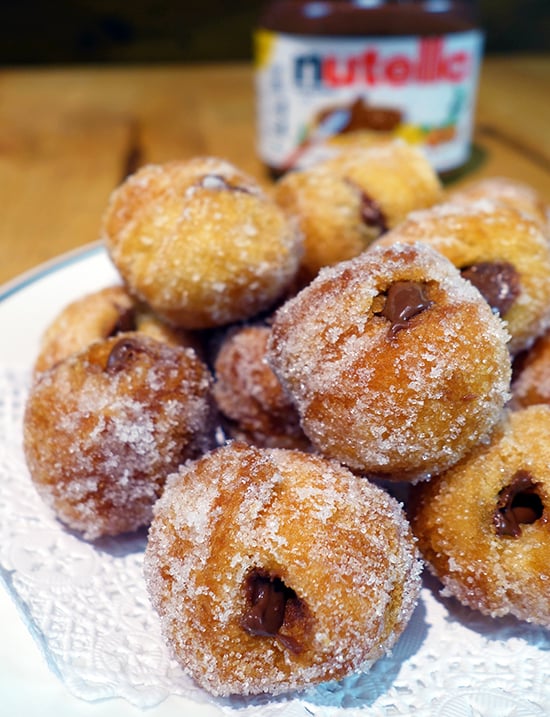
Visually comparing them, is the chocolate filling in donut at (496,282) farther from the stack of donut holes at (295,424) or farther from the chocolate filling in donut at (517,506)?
Answer: the chocolate filling in donut at (517,506)

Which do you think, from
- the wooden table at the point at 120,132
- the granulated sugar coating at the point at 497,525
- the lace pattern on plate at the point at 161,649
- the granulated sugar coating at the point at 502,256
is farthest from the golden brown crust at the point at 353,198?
the wooden table at the point at 120,132

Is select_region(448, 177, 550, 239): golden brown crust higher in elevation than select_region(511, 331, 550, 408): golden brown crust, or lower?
higher

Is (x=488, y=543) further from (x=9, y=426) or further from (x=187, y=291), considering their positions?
(x=9, y=426)

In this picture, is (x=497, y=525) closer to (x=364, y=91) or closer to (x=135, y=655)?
(x=135, y=655)

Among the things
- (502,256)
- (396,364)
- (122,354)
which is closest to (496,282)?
(502,256)

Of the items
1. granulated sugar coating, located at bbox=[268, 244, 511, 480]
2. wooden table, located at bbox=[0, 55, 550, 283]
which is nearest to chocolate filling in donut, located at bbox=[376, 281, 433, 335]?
granulated sugar coating, located at bbox=[268, 244, 511, 480]

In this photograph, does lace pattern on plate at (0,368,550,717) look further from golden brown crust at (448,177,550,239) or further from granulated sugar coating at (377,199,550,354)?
golden brown crust at (448,177,550,239)

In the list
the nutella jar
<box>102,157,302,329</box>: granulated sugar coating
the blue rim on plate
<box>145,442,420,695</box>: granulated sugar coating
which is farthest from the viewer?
the nutella jar

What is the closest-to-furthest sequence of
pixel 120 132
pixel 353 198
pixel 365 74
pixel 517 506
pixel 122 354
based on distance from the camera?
1. pixel 517 506
2. pixel 122 354
3. pixel 353 198
4. pixel 365 74
5. pixel 120 132
